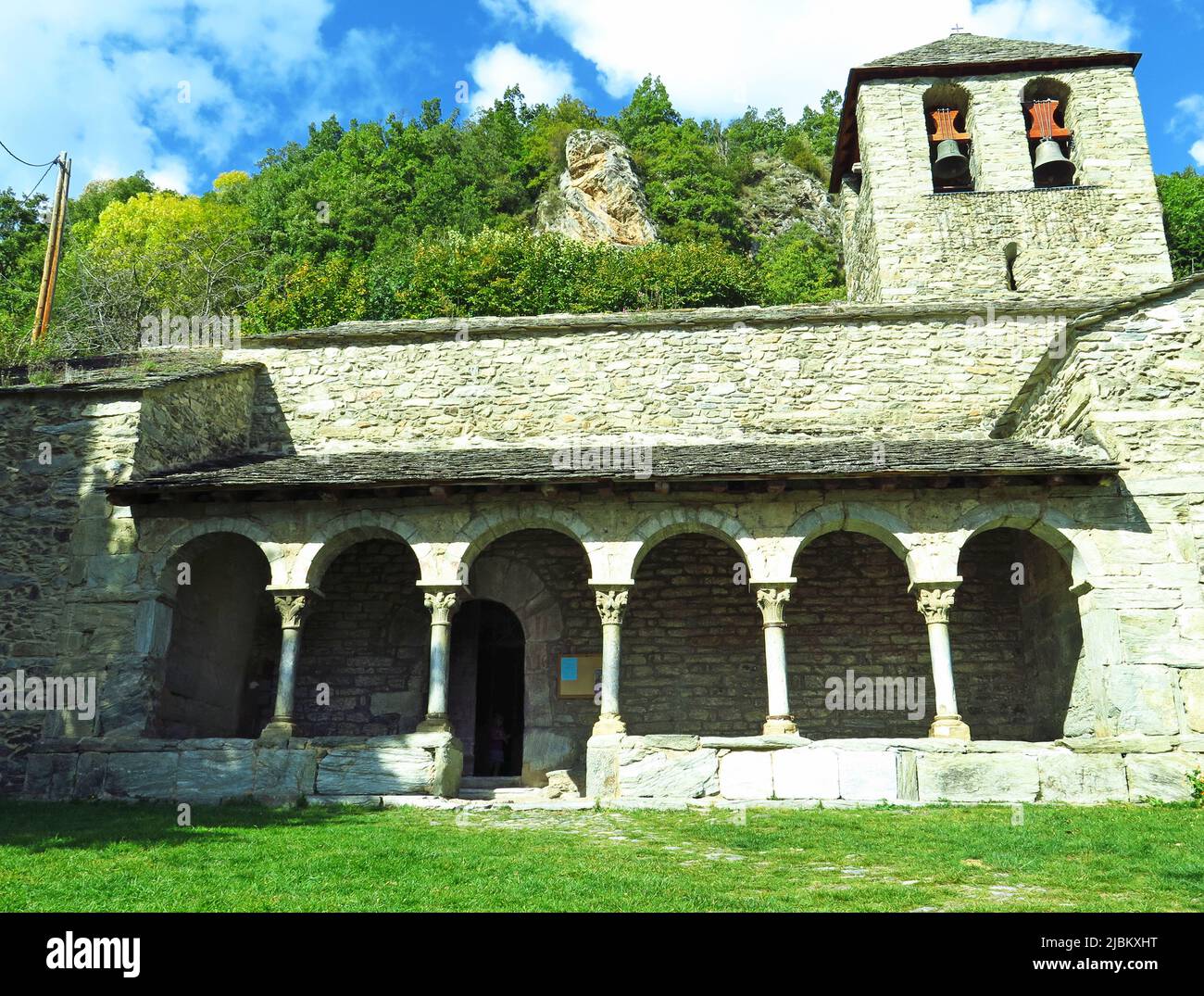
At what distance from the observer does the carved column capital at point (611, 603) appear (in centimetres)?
1143

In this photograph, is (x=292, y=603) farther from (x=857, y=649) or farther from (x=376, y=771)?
(x=857, y=649)

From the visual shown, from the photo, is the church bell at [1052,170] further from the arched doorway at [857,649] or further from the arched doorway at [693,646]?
the arched doorway at [693,646]

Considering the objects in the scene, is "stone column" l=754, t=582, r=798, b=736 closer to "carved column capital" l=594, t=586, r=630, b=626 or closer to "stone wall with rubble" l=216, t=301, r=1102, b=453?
"carved column capital" l=594, t=586, r=630, b=626

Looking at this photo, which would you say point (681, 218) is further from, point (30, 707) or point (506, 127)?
point (30, 707)

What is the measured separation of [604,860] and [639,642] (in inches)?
249

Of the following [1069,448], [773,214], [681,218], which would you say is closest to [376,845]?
[1069,448]

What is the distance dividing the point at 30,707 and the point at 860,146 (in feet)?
60.7

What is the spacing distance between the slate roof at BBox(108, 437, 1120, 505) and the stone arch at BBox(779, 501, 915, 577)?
517 mm

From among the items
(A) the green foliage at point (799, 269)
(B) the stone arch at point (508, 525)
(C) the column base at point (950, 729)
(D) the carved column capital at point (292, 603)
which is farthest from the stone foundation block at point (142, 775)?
(A) the green foliage at point (799, 269)

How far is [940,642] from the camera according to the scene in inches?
434

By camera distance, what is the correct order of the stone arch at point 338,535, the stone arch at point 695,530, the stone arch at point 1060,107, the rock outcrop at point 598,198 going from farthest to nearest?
the rock outcrop at point 598,198, the stone arch at point 1060,107, the stone arch at point 338,535, the stone arch at point 695,530

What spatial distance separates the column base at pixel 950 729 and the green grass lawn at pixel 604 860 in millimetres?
1079

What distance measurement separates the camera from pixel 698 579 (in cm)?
1344

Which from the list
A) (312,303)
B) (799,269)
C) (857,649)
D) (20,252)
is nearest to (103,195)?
(20,252)
